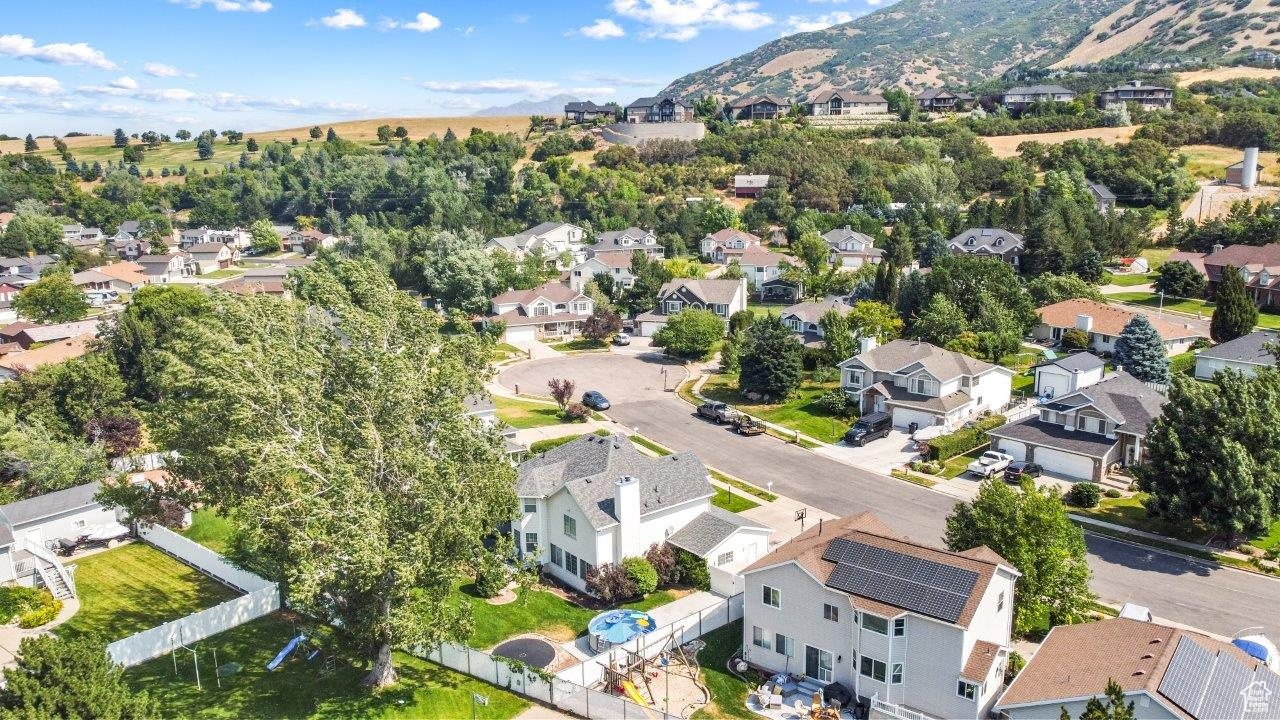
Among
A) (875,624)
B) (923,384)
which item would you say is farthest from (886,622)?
(923,384)

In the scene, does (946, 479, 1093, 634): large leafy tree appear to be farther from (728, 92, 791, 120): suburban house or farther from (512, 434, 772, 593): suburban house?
(728, 92, 791, 120): suburban house

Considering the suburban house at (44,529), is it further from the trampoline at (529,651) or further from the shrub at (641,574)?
the shrub at (641,574)

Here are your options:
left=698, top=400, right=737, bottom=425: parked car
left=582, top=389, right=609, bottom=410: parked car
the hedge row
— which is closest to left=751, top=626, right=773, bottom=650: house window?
the hedge row

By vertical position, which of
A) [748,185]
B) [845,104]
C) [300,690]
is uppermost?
[845,104]

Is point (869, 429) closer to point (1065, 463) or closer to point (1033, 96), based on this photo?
point (1065, 463)

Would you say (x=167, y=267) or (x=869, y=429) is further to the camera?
(x=167, y=267)

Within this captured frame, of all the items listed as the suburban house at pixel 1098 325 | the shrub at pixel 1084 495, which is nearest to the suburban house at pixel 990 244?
the suburban house at pixel 1098 325

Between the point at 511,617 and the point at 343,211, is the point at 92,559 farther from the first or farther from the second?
the point at 343,211
